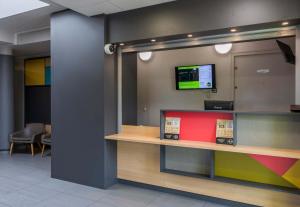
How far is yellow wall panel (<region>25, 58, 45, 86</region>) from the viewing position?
7562mm

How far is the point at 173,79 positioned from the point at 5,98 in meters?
4.99

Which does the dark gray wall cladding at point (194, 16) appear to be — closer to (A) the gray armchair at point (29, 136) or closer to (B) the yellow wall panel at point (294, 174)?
(B) the yellow wall panel at point (294, 174)

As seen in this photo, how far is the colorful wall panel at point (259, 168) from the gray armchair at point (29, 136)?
5061 millimetres

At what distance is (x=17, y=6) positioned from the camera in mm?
4465

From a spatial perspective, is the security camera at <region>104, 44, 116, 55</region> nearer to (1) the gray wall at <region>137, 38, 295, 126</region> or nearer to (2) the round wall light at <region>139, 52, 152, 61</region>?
(2) the round wall light at <region>139, 52, 152, 61</region>

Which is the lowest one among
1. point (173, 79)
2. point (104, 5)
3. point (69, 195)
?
point (69, 195)

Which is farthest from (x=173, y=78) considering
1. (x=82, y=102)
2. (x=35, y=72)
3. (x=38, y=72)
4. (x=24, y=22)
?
(x=35, y=72)

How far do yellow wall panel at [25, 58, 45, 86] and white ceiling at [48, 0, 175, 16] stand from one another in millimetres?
4430

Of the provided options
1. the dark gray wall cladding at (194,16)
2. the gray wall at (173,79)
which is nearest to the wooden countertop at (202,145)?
the dark gray wall cladding at (194,16)

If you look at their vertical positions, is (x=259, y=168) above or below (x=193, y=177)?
above

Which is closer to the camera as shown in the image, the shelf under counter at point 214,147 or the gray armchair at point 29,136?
the shelf under counter at point 214,147

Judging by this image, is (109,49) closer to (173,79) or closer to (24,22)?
(173,79)

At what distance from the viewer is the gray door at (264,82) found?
4.60m

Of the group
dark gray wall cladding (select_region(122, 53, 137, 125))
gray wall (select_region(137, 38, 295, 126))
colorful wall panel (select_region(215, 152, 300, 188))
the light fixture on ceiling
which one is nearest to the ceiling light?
dark gray wall cladding (select_region(122, 53, 137, 125))
